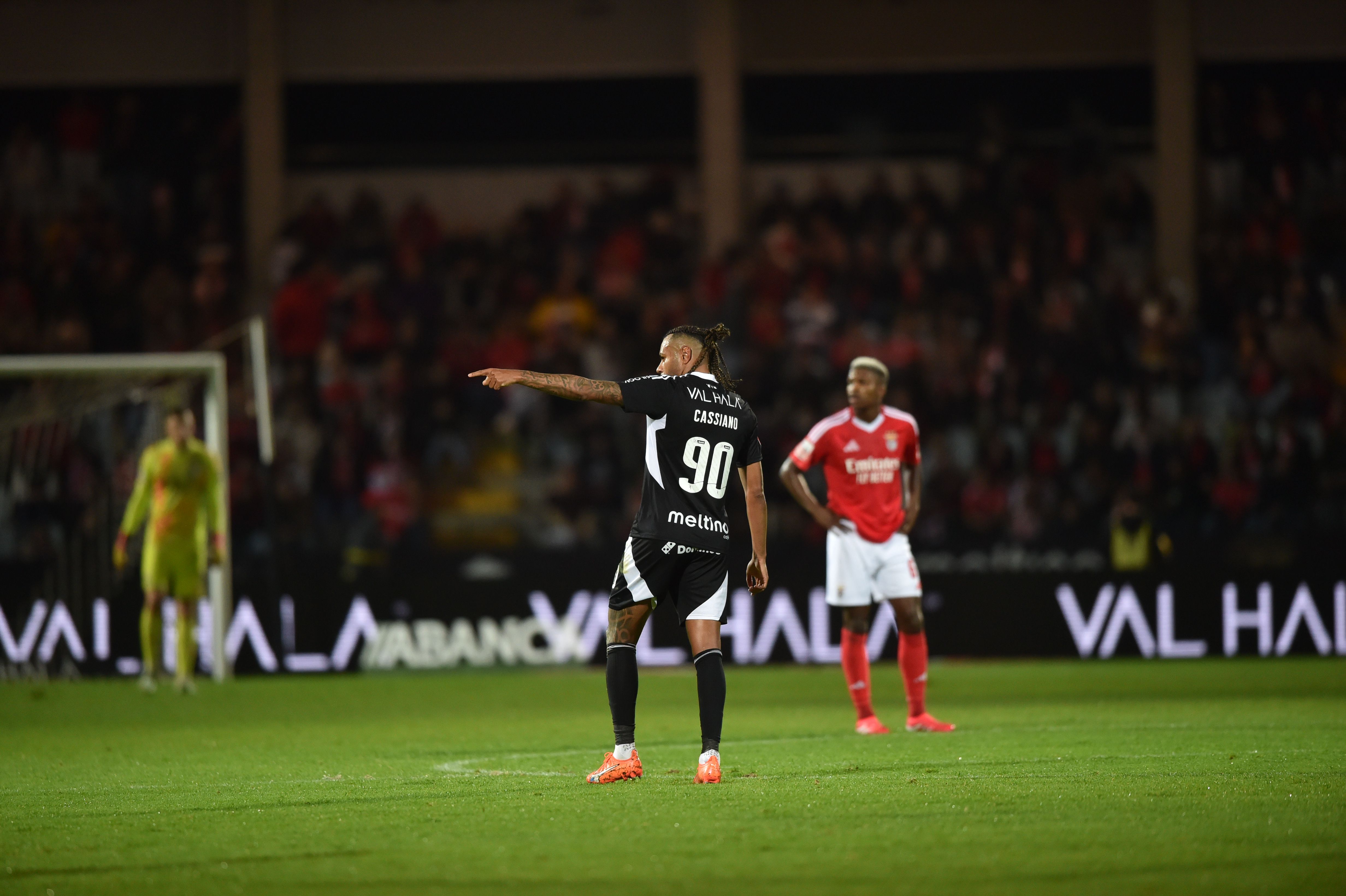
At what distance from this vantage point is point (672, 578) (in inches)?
312

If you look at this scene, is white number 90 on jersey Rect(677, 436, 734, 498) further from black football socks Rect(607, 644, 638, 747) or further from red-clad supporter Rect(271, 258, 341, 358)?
red-clad supporter Rect(271, 258, 341, 358)

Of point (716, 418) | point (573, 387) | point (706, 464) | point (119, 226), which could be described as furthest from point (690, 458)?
point (119, 226)

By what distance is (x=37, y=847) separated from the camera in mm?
6305

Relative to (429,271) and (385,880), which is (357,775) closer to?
(385,880)

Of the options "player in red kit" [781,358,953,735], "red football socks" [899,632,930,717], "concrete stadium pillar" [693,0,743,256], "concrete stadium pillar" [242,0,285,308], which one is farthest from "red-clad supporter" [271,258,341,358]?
"red football socks" [899,632,930,717]

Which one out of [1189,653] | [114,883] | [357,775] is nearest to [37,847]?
[114,883]

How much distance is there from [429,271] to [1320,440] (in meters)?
10.9

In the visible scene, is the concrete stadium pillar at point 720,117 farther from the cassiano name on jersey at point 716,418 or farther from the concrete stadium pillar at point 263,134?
the cassiano name on jersey at point 716,418

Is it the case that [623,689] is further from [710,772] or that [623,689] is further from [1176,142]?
[1176,142]

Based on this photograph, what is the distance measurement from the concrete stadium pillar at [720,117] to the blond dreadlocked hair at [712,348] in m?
15.5

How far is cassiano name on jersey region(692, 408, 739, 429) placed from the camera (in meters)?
7.77

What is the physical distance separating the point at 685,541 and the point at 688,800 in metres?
1.20

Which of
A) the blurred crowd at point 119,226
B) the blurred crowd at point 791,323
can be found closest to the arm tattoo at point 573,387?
the blurred crowd at point 791,323

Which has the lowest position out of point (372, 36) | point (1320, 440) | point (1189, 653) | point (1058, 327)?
point (1189, 653)
